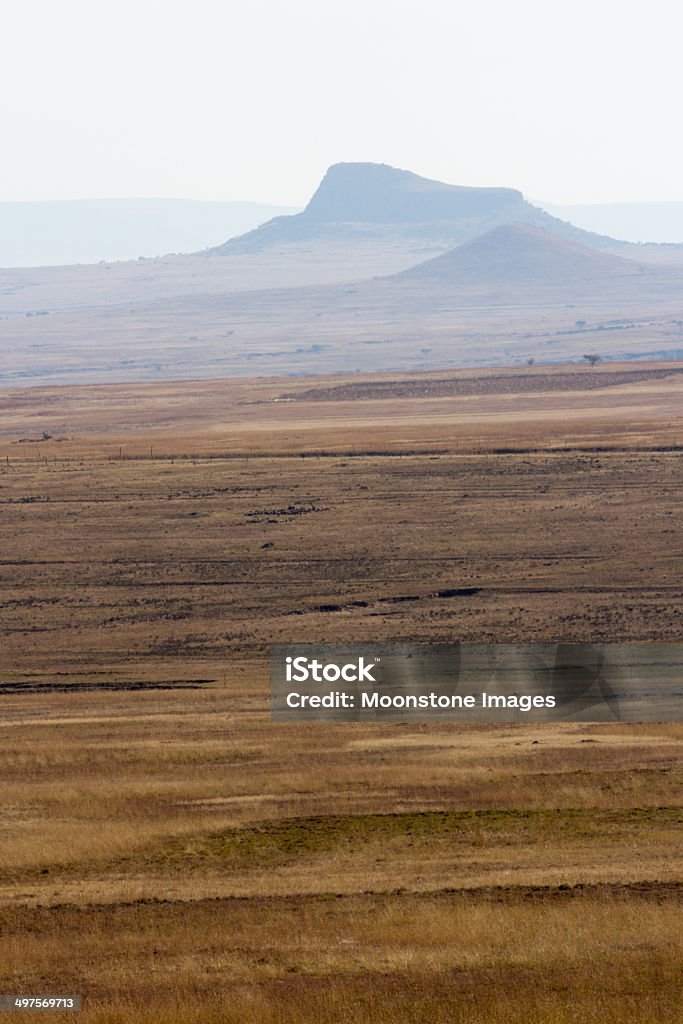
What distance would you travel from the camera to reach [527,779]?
20.2 metres

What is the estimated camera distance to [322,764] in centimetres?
2181

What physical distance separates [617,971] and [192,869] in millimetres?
5776

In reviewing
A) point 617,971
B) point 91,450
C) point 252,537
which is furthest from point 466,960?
point 91,450

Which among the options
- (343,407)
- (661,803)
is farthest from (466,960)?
(343,407)

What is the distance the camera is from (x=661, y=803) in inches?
733

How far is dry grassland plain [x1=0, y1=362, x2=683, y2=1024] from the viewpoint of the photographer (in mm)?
12891

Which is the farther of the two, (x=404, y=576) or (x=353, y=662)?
(x=404, y=576)

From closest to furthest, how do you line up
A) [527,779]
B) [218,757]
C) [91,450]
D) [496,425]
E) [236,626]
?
[527,779] → [218,757] → [236,626] → [91,450] → [496,425]

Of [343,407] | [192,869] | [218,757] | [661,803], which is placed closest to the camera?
[192,869]

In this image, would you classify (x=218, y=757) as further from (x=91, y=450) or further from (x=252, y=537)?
(x=91, y=450)

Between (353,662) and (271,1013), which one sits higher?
(271,1013)

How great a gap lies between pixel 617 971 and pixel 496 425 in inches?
2633

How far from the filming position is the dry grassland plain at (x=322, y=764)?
1289cm

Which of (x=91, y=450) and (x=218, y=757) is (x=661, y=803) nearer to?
(x=218, y=757)
